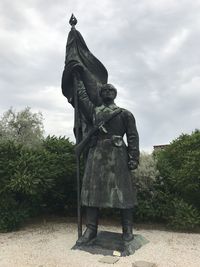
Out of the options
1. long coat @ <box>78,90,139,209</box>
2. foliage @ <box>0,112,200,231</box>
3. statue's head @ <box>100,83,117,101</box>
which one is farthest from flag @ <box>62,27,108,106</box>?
foliage @ <box>0,112,200,231</box>

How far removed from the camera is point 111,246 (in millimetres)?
6266

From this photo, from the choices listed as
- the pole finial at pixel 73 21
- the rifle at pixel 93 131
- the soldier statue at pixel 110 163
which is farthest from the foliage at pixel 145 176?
the pole finial at pixel 73 21

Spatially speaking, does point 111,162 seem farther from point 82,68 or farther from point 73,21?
point 73,21

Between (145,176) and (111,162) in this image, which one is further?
(145,176)

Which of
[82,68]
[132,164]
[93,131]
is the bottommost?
[132,164]

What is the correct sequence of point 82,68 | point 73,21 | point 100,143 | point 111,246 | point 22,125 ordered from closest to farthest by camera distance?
point 111,246, point 100,143, point 82,68, point 73,21, point 22,125

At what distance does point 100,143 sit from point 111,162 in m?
0.39

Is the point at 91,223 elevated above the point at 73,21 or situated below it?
below

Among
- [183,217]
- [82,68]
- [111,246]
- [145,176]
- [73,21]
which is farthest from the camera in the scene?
[145,176]

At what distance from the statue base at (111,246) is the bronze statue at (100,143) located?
0.11 metres

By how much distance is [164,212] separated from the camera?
903 centimetres

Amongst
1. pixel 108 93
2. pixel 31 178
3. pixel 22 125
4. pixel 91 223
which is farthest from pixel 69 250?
pixel 22 125

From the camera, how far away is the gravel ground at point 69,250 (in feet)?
18.9

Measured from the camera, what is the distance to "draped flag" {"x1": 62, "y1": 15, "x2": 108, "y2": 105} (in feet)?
22.6
